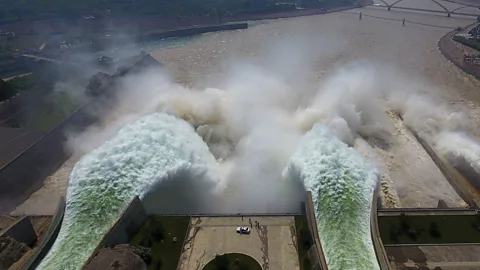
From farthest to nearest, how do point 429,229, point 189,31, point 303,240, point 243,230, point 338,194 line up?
point 189,31 < point 338,194 < point 429,229 < point 243,230 < point 303,240

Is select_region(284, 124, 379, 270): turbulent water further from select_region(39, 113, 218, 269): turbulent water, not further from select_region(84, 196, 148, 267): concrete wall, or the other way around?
select_region(84, 196, 148, 267): concrete wall

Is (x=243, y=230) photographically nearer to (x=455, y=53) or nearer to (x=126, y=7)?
(x=455, y=53)

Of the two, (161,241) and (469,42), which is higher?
(161,241)

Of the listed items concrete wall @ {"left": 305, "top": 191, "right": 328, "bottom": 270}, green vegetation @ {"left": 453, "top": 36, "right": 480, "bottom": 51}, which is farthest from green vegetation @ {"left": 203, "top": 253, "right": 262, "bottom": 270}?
green vegetation @ {"left": 453, "top": 36, "right": 480, "bottom": 51}

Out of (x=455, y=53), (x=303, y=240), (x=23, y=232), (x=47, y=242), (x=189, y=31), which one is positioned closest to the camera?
(x=303, y=240)

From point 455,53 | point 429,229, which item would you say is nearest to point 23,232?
point 429,229
